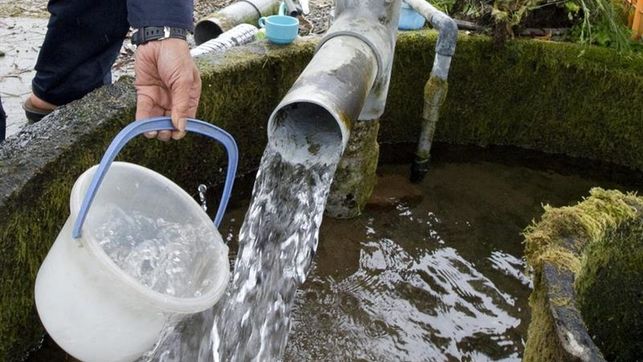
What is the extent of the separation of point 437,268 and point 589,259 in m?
1.27

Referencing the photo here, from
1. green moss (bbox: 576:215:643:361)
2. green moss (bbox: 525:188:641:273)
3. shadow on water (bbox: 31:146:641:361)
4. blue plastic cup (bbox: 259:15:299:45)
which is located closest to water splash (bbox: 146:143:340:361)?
shadow on water (bbox: 31:146:641:361)

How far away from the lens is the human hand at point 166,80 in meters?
2.06

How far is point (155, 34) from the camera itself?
2.15m

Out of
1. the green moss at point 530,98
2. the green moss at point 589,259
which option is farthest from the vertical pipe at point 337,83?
the green moss at point 530,98

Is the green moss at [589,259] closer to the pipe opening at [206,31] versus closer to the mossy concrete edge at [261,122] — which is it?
the mossy concrete edge at [261,122]

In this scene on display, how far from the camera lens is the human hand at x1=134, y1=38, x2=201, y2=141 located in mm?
2061

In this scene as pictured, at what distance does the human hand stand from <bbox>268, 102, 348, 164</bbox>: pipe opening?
544 mm

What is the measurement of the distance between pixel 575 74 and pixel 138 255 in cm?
321

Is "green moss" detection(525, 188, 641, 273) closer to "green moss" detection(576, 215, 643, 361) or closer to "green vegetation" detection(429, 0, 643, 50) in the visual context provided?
"green moss" detection(576, 215, 643, 361)

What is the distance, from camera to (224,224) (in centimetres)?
360

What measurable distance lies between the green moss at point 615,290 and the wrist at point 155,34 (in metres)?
1.50

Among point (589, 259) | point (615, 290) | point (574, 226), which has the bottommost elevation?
point (615, 290)

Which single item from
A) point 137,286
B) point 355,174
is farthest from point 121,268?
point 355,174

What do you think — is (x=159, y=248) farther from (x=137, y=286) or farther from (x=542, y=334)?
(x=542, y=334)
